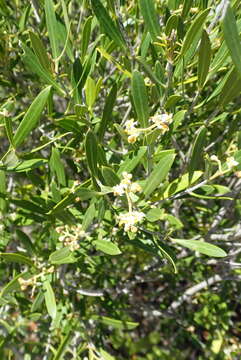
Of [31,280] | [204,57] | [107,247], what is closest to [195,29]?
[204,57]

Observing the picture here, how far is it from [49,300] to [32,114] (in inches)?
35.1

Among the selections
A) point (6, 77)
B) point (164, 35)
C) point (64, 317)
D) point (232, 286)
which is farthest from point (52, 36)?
point (232, 286)

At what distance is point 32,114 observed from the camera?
129cm

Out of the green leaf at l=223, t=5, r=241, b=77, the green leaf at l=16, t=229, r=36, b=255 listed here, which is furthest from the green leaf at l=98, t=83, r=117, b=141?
the green leaf at l=16, t=229, r=36, b=255

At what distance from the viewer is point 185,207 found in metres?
2.72

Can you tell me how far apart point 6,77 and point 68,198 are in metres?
0.93

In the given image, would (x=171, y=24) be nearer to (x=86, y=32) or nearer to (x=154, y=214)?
(x=86, y=32)

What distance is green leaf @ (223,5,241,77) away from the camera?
0.87 m

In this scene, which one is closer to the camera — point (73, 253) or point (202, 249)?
point (202, 249)

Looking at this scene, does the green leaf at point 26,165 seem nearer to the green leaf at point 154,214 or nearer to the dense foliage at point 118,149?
the dense foliage at point 118,149

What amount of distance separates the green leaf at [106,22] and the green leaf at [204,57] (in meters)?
0.28

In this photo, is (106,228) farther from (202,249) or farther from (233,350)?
(233,350)

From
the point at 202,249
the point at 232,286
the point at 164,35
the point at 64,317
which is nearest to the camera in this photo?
the point at 164,35

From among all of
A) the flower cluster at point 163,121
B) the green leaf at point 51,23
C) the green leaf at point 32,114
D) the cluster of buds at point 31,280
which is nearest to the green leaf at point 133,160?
the flower cluster at point 163,121
